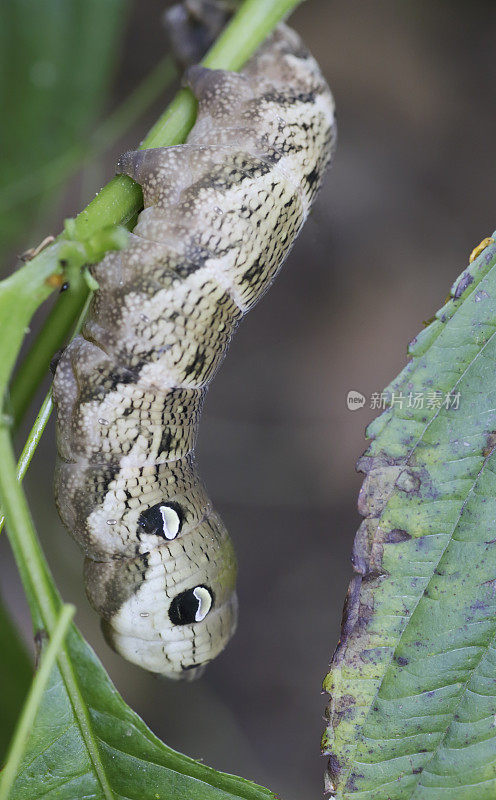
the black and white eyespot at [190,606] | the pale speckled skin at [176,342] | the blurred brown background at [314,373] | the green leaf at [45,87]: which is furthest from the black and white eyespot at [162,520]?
the blurred brown background at [314,373]

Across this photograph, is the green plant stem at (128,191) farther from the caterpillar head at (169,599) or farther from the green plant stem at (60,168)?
the green plant stem at (60,168)

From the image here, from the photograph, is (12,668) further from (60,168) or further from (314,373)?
(314,373)

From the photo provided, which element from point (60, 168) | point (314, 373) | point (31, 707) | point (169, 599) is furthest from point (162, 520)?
point (314, 373)

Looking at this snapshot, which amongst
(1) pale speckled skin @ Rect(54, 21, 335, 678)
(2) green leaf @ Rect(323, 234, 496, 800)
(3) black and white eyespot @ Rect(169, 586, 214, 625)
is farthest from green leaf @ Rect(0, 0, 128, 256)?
(2) green leaf @ Rect(323, 234, 496, 800)

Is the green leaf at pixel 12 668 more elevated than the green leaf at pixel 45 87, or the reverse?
the green leaf at pixel 45 87

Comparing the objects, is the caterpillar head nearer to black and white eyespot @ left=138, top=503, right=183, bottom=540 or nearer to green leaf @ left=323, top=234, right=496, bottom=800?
black and white eyespot @ left=138, top=503, right=183, bottom=540

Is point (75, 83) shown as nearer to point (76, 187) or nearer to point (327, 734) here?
point (76, 187)
